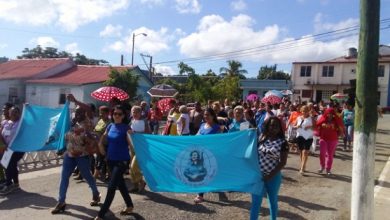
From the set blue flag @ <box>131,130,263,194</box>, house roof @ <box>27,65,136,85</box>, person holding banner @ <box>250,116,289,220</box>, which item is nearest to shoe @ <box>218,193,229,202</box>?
blue flag @ <box>131,130,263,194</box>

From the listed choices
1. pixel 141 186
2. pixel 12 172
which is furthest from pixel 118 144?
pixel 12 172

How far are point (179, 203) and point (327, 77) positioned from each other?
49.1m

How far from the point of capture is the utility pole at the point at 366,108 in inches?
227

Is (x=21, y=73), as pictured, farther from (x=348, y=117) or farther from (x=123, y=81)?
(x=348, y=117)

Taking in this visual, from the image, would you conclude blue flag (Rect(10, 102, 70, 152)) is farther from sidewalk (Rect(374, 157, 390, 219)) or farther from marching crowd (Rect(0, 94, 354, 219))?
sidewalk (Rect(374, 157, 390, 219))

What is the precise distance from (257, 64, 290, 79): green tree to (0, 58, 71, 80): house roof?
47735 mm

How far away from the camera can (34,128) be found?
919 centimetres

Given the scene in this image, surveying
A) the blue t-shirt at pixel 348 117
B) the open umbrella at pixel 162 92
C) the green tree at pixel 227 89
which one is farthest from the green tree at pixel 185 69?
the blue t-shirt at pixel 348 117

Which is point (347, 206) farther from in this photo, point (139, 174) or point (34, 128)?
point (34, 128)

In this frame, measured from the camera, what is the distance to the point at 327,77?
5369 cm

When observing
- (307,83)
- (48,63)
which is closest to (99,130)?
(48,63)

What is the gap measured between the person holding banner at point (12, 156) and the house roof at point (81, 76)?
2882 cm

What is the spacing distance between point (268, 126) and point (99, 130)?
462 centimetres

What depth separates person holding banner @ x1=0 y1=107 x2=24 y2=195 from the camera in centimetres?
822
